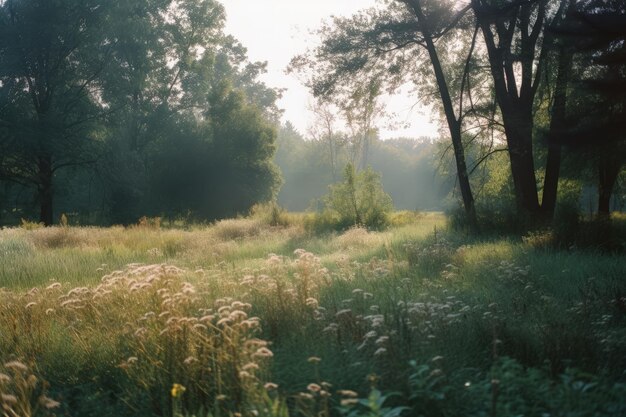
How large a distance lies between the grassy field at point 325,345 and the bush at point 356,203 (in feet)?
41.7

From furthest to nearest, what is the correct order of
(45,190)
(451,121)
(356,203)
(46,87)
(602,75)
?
(46,87) < (45,190) < (356,203) < (451,121) < (602,75)

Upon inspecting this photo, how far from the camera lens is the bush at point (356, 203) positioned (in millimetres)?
21422

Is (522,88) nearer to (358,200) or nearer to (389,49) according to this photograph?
(389,49)

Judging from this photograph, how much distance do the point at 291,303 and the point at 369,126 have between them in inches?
579

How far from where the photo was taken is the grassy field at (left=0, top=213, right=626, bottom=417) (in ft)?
11.8

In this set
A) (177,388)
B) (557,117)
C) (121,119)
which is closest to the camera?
(177,388)

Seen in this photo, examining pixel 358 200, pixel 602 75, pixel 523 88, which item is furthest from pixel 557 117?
pixel 358 200

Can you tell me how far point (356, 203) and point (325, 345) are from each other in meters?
17.2

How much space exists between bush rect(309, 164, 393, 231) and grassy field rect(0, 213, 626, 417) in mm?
12716

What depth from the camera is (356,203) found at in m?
21.7

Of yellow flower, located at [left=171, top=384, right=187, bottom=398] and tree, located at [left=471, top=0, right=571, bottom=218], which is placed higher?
tree, located at [left=471, top=0, right=571, bottom=218]

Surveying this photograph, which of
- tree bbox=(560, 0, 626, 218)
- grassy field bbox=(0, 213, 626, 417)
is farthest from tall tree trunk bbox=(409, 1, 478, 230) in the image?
grassy field bbox=(0, 213, 626, 417)

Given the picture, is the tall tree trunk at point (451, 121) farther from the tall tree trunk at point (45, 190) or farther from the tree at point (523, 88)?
the tall tree trunk at point (45, 190)

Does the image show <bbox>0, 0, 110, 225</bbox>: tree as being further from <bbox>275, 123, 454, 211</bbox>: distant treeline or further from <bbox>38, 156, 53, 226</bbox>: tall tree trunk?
<bbox>275, 123, 454, 211</bbox>: distant treeline
